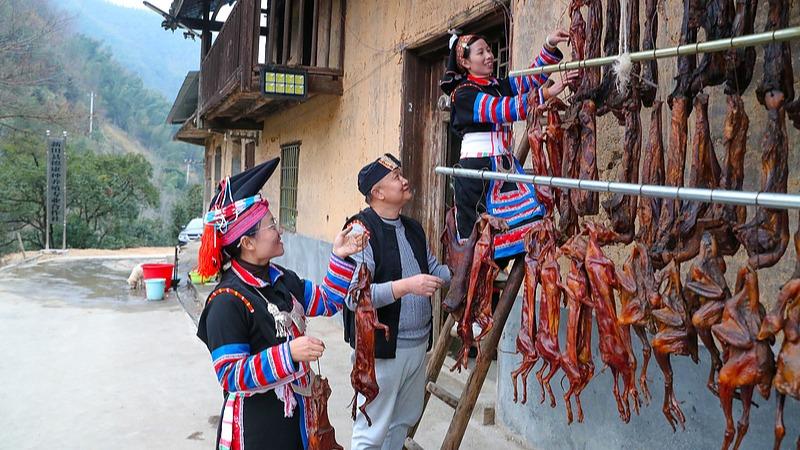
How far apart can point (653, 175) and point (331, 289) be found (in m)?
1.36

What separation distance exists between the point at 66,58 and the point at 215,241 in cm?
6446

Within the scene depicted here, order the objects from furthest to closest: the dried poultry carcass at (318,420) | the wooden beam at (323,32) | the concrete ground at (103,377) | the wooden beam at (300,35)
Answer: the wooden beam at (300,35) < the wooden beam at (323,32) < the concrete ground at (103,377) < the dried poultry carcass at (318,420)

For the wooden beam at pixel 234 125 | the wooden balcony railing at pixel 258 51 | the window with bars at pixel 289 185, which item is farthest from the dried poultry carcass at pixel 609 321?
the wooden beam at pixel 234 125

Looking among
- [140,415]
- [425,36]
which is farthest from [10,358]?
[425,36]

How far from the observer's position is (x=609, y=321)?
5.93 feet

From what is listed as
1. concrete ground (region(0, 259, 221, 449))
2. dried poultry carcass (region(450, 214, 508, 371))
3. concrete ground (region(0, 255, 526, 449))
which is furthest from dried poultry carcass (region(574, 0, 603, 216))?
concrete ground (region(0, 259, 221, 449))

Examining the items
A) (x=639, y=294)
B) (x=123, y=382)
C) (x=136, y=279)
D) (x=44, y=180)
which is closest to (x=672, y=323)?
(x=639, y=294)

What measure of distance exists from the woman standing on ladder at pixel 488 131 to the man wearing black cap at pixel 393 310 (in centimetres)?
33

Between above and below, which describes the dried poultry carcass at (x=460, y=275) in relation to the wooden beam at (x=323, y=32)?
below

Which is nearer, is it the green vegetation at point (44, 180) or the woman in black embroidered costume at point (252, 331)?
the woman in black embroidered costume at point (252, 331)

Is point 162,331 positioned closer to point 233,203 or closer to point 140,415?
point 140,415

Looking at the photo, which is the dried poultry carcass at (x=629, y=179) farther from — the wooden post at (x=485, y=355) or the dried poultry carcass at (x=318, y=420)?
the dried poultry carcass at (x=318, y=420)

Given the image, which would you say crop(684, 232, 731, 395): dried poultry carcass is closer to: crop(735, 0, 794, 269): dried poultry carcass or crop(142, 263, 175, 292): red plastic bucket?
crop(735, 0, 794, 269): dried poultry carcass

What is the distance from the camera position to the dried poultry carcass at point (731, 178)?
5.32ft
